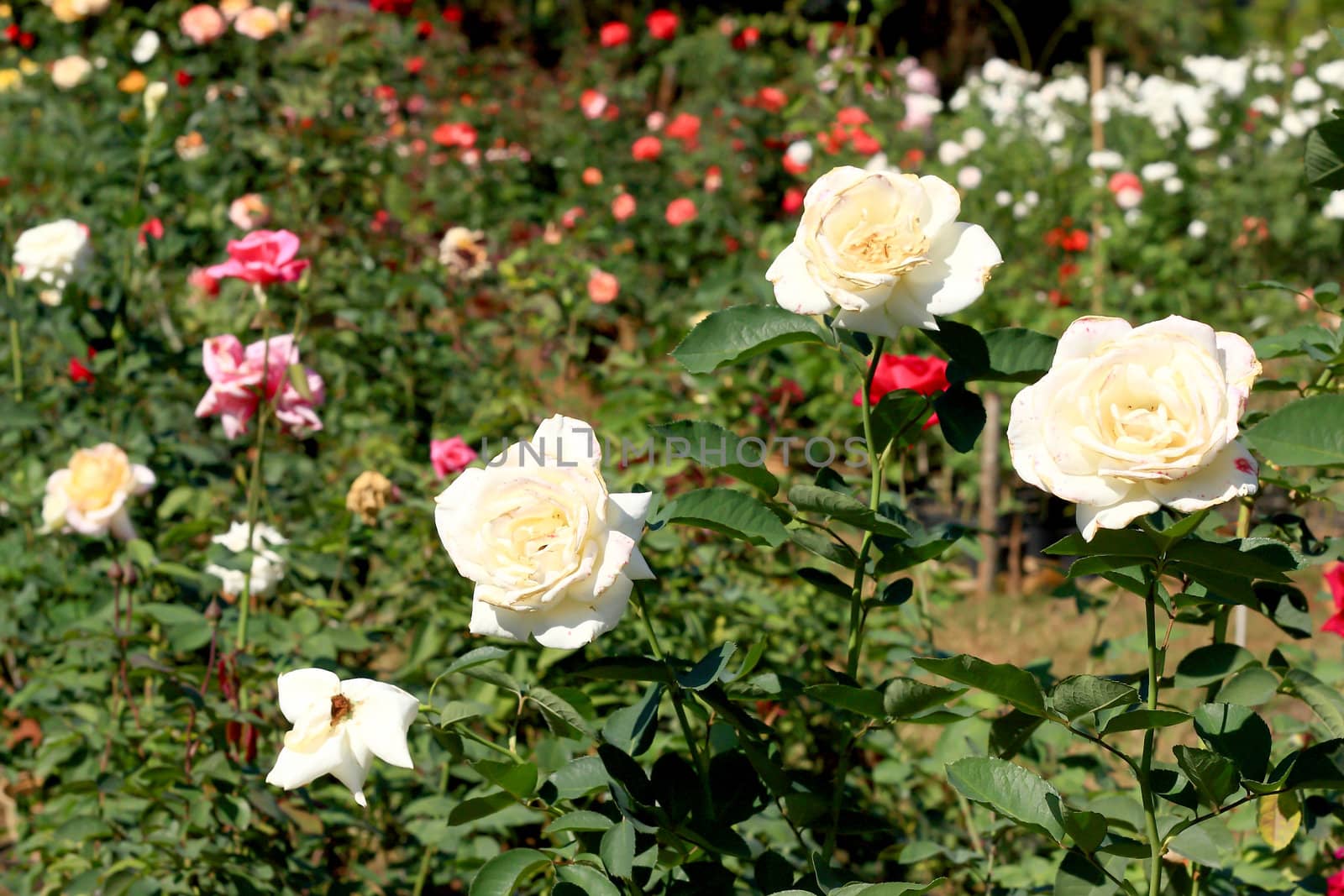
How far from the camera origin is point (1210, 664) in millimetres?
1023

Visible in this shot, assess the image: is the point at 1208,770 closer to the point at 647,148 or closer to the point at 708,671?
the point at 708,671

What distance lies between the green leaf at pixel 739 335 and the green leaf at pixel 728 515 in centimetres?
9

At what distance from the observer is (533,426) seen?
210 cm

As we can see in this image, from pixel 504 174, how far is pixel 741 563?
2.68 meters

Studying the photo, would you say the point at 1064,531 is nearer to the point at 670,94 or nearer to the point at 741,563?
the point at 741,563

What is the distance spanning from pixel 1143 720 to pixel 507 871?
436mm

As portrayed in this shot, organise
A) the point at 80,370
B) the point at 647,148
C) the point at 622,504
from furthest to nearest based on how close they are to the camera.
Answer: the point at 647,148
the point at 80,370
the point at 622,504

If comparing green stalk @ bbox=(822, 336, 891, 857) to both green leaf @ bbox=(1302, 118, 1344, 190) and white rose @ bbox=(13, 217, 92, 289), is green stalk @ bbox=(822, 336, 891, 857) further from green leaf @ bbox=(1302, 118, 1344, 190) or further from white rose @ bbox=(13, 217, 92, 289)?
white rose @ bbox=(13, 217, 92, 289)

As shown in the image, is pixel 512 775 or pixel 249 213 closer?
pixel 512 775

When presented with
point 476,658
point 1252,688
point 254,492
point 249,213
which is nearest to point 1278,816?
point 1252,688

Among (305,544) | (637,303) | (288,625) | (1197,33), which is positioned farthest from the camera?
(1197,33)

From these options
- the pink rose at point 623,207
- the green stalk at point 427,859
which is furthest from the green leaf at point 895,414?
the pink rose at point 623,207

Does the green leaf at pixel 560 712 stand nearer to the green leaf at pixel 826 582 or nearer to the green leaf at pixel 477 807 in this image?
the green leaf at pixel 477 807

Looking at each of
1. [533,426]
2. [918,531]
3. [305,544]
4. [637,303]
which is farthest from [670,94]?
[918,531]
